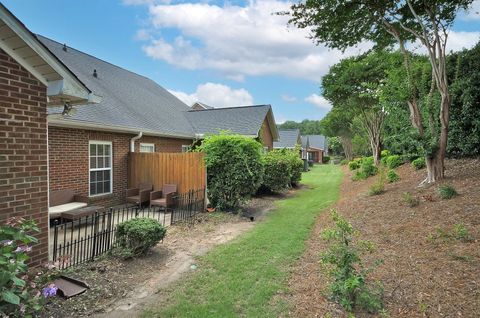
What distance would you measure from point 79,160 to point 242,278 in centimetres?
713

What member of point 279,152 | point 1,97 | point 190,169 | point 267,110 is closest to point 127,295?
point 1,97

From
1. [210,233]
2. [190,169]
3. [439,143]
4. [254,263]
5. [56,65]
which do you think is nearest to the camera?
[56,65]

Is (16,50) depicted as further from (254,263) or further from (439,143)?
(439,143)

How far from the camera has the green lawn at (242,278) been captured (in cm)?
371

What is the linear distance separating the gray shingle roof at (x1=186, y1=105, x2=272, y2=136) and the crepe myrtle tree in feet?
24.1

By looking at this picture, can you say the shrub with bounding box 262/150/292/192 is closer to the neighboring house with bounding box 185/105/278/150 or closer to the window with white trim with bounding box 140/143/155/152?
the neighboring house with bounding box 185/105/278/150

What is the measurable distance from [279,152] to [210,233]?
8856 millimetres

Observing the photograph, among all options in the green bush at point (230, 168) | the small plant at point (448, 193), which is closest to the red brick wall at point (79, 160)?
the green bush at point (230, 168)

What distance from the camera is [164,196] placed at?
1059cm

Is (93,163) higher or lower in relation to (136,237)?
higher

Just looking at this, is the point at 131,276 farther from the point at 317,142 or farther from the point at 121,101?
the point at 317,142

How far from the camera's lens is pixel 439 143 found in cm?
880

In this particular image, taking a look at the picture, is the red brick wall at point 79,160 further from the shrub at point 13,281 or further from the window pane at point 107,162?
the shrub at point 13,281

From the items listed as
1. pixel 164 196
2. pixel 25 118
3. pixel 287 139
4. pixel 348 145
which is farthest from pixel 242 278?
pixel 348 145
